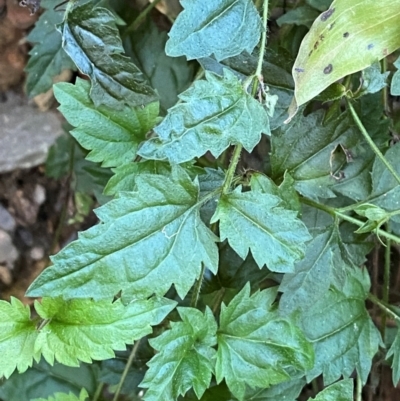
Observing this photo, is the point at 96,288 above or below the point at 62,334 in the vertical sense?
above

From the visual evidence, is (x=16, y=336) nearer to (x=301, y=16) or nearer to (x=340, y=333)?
(x=340, y=333)

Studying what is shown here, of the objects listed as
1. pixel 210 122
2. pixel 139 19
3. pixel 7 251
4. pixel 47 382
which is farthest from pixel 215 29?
pixel 7 251

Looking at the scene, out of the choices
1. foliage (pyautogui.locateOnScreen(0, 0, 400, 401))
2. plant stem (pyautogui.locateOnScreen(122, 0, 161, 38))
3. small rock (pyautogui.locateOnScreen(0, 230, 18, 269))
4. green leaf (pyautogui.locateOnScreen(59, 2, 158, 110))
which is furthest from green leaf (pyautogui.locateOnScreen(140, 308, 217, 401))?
small rock (pyautogui.locateOnScreen(0, 230, 18, 269))

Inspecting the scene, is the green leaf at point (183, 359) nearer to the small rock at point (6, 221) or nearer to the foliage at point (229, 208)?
the foliage at point (229, 208)

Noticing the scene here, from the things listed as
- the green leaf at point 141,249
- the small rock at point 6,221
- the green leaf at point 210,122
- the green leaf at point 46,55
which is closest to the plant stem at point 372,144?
the green leaf at point 210,122

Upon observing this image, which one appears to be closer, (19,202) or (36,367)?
(36,367)

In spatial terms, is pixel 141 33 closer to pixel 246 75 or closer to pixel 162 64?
pixel 162 64

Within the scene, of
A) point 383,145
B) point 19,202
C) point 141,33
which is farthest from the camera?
point 19,202

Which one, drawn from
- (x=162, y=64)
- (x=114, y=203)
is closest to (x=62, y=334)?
(x=114, y=203)
